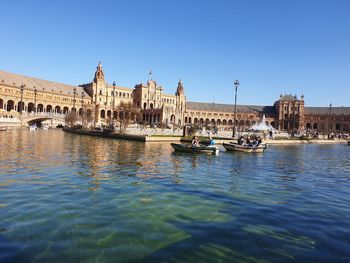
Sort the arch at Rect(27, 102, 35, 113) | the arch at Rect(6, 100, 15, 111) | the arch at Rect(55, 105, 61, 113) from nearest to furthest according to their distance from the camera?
the arch at Rect(6, 100, 15, 111) → the arch at Rect(27, 102, 35, 113) → the arch at Rect(55, 105, 61, 113)

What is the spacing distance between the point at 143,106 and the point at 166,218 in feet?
495

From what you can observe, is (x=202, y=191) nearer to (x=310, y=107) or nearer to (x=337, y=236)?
(x=337, y=236)

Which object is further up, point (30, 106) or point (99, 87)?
point (99, 87)

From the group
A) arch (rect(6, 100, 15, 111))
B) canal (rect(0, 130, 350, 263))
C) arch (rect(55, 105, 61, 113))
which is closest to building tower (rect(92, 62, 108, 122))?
arch (rect(55, 105, 61, 113))

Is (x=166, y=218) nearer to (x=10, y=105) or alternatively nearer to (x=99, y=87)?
(x=10, y=105)

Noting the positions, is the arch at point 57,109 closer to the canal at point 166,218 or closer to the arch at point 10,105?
the arch at point 10,105

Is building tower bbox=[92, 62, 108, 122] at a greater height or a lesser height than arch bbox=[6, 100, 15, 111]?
greater

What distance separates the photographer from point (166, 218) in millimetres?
11219

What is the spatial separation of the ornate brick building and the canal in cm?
7950

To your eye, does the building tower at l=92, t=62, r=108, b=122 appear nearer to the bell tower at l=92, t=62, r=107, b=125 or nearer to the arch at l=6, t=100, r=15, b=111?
the bell tower at l=92, t=62, r=107, b=125

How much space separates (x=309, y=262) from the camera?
8008 millimetres

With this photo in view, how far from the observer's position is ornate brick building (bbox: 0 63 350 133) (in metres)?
120

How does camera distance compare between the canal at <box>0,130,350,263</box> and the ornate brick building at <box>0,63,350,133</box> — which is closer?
the canal at <box>0,130,350,263</box>

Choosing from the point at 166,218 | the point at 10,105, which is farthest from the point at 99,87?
the point at 166,218
